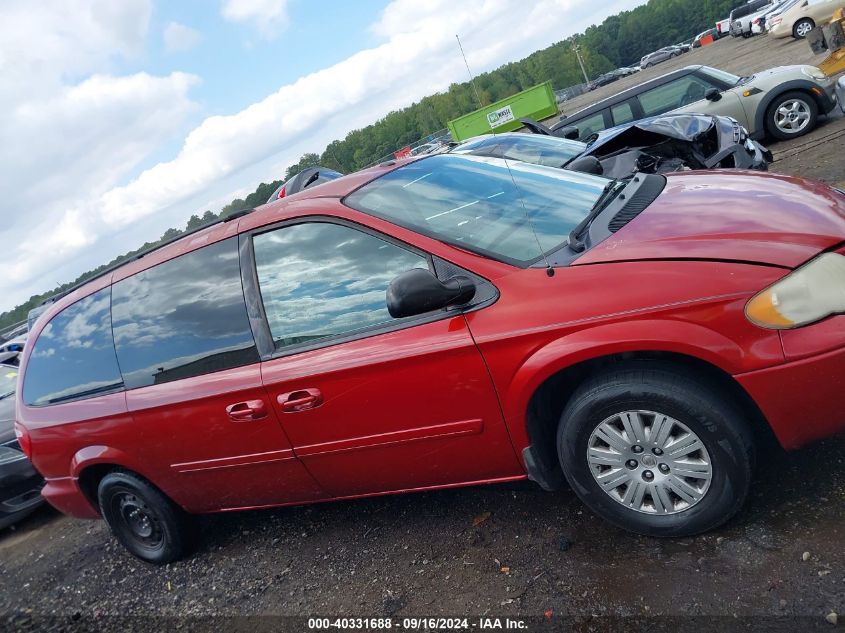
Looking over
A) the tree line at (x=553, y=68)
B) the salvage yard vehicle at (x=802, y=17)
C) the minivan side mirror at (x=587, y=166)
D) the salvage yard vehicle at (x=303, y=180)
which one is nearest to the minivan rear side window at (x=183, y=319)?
the minivan side mirror at (x=587, y=166)

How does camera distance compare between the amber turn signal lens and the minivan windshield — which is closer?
the amber turn signal lens

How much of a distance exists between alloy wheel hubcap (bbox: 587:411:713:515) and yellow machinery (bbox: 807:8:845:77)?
9.16 metres

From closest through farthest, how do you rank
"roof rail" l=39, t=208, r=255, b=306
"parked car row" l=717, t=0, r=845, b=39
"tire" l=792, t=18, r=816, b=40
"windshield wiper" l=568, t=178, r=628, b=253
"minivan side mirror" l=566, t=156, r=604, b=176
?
"windshield wiper" l=568, t=178, r=628, b=253 < "roof rail" l=39, t=208, r=255, b=306 < "minivan side mirror" l=566, t=156, r=604, b=176 < "parked car row" l=717, t=0, r=845, b=39 < "tire" l=792, t=18, r=816, b=40

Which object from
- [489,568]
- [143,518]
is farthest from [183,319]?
[489,568]

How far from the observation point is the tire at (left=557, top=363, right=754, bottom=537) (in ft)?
8.38

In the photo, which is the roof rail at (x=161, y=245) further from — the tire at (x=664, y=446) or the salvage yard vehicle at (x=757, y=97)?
the salvage yard vehicle at (x=757, y=97)

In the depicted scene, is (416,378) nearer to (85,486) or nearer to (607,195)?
(607,195)

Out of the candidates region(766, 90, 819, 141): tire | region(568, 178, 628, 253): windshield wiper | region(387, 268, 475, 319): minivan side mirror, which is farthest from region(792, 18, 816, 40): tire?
region(387, 268, 475, 319): minivan side mirror

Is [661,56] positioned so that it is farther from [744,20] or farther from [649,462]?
[649,462]

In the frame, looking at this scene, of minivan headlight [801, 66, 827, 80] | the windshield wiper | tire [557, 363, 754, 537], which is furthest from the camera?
minivan headlight [801, 66, 827, 80]

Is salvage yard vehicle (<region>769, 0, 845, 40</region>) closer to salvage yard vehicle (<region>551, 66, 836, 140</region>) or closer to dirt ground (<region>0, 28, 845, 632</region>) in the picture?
salvage yard vehicle (<region>551, 66, 836, 140</region>)

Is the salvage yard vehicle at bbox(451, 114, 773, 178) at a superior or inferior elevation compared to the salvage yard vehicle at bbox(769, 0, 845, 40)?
inferior

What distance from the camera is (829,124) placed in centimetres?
986

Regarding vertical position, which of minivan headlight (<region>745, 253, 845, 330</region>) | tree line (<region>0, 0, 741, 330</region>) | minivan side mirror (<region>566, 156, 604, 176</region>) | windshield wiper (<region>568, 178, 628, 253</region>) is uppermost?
tree line (<region>0, 0, 741, 330</region>)
